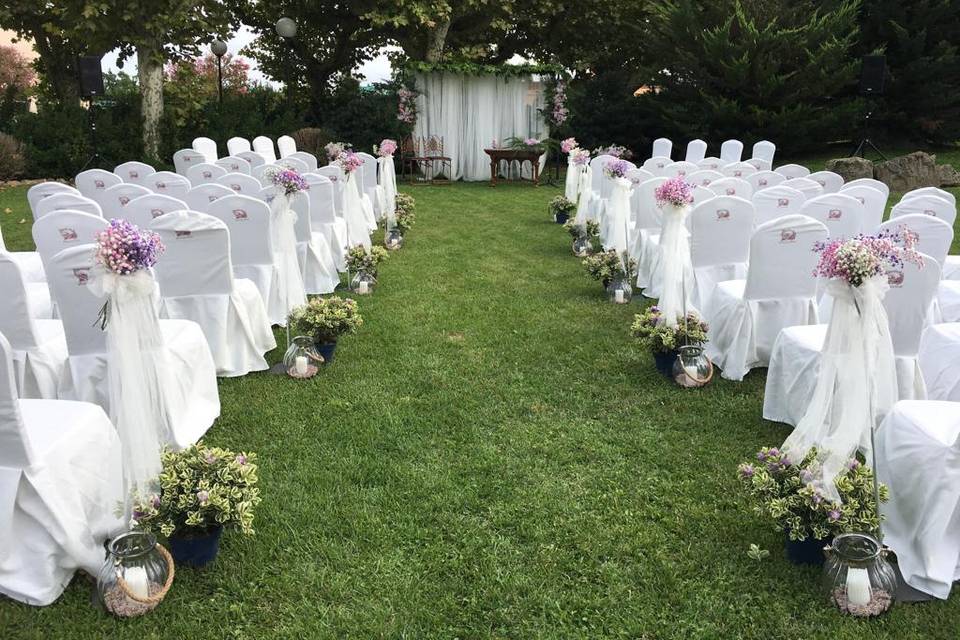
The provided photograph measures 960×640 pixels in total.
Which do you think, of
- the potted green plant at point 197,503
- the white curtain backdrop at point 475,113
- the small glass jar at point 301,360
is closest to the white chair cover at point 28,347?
the small glass jar at point 301,360

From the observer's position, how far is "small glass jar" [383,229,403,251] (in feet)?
27.8

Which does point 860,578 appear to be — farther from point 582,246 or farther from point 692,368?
point 582,246

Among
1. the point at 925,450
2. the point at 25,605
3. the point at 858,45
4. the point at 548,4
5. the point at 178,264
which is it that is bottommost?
the point at 25,605

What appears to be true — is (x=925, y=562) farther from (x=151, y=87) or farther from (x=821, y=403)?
(x=151, y=87)

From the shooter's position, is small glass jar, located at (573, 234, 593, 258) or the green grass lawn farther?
small glass jar, located at (573, 234, 593, 258)

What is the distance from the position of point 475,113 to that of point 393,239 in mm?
9029

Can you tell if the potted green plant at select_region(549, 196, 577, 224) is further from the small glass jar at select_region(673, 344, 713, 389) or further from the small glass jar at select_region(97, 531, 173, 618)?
the small glass jar at select_region(97, 531, 173, 618)

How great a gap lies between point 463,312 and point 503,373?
1.44 metres

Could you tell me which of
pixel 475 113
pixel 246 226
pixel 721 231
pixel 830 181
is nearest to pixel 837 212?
pixel 721 231

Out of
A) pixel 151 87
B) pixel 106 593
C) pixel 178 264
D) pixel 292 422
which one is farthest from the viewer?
pixel 151 87

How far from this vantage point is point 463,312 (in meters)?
5.81

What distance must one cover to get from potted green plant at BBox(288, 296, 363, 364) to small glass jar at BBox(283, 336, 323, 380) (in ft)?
0.47

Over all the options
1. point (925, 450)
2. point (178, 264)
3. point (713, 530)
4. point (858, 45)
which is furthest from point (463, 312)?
point (858, 45)

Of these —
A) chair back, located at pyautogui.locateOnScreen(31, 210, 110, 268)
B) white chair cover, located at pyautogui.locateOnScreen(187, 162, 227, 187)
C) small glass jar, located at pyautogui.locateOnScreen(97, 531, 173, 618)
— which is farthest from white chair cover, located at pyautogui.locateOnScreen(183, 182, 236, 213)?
small glass jar, located at pyautogui.locateOnScreen(97, 531, 173, 618)
